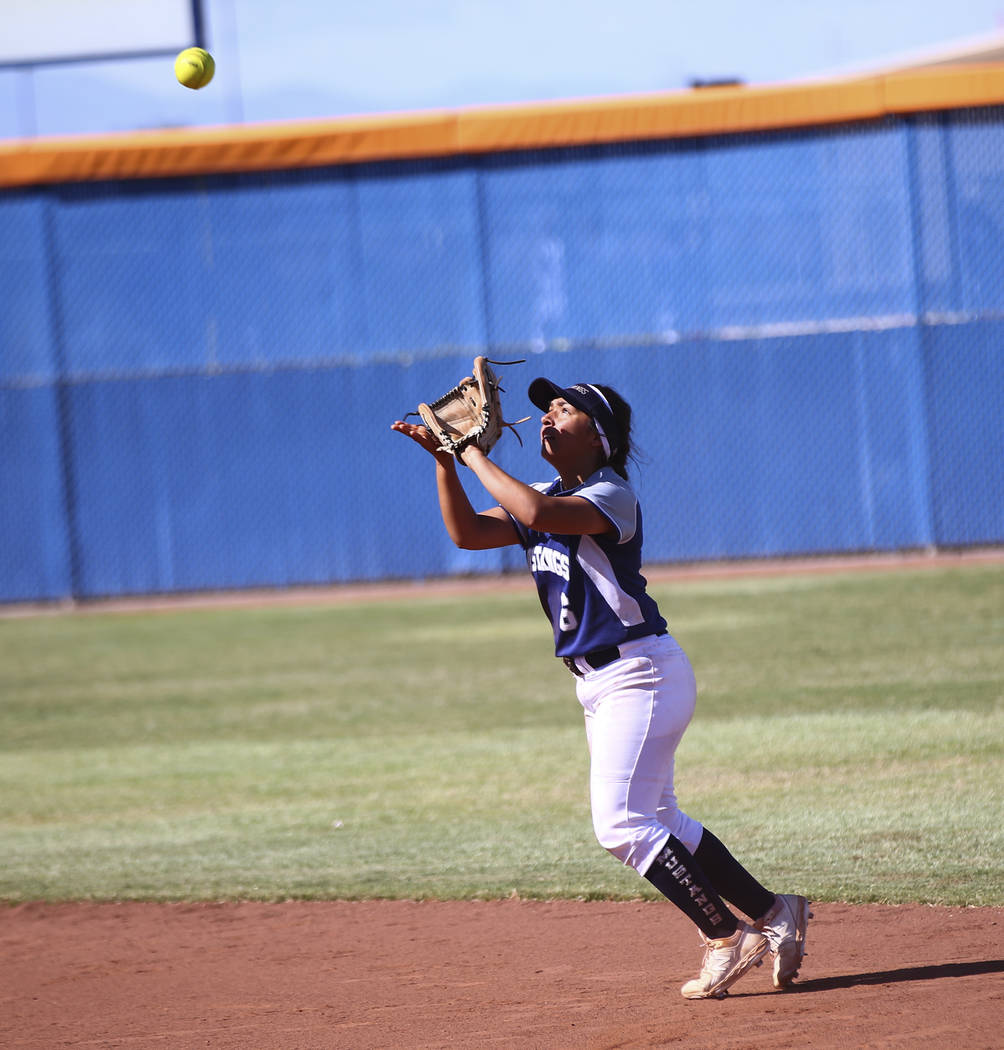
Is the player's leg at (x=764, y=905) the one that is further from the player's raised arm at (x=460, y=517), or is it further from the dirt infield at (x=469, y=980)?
the player's raised arm at (x=460, y=517)

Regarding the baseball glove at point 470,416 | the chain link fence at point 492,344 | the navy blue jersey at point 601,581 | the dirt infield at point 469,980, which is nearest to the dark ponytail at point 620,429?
the navy blue jersey at point 601,581

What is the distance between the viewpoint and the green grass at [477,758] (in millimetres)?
6246

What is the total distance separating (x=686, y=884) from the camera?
13.5 ft

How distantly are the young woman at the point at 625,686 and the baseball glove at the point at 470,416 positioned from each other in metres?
0.05

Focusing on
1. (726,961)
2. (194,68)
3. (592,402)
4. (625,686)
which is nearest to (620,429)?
(592,402)

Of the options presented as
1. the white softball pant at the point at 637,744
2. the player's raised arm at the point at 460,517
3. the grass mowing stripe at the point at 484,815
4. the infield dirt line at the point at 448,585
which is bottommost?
the grass mowing stripe at the point at 484,815

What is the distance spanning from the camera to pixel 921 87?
55.0 ft

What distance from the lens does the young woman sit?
412 centimetres

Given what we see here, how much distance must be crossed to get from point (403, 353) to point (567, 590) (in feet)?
46.4

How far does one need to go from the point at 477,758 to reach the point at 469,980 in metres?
3.76

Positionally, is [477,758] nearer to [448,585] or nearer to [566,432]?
[566,432]

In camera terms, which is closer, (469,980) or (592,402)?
(592,402)

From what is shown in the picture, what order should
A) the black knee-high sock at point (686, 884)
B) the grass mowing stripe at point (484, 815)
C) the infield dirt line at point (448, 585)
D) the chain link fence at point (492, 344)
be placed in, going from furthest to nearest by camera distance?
the chain link fence at point (492, 344) < the infield dirt line at point (448, 585) < the grass mowing stripe at point (484, 815) < the black knee-high sock at point (686, 884)

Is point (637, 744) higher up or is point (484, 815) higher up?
point (637, 744)
